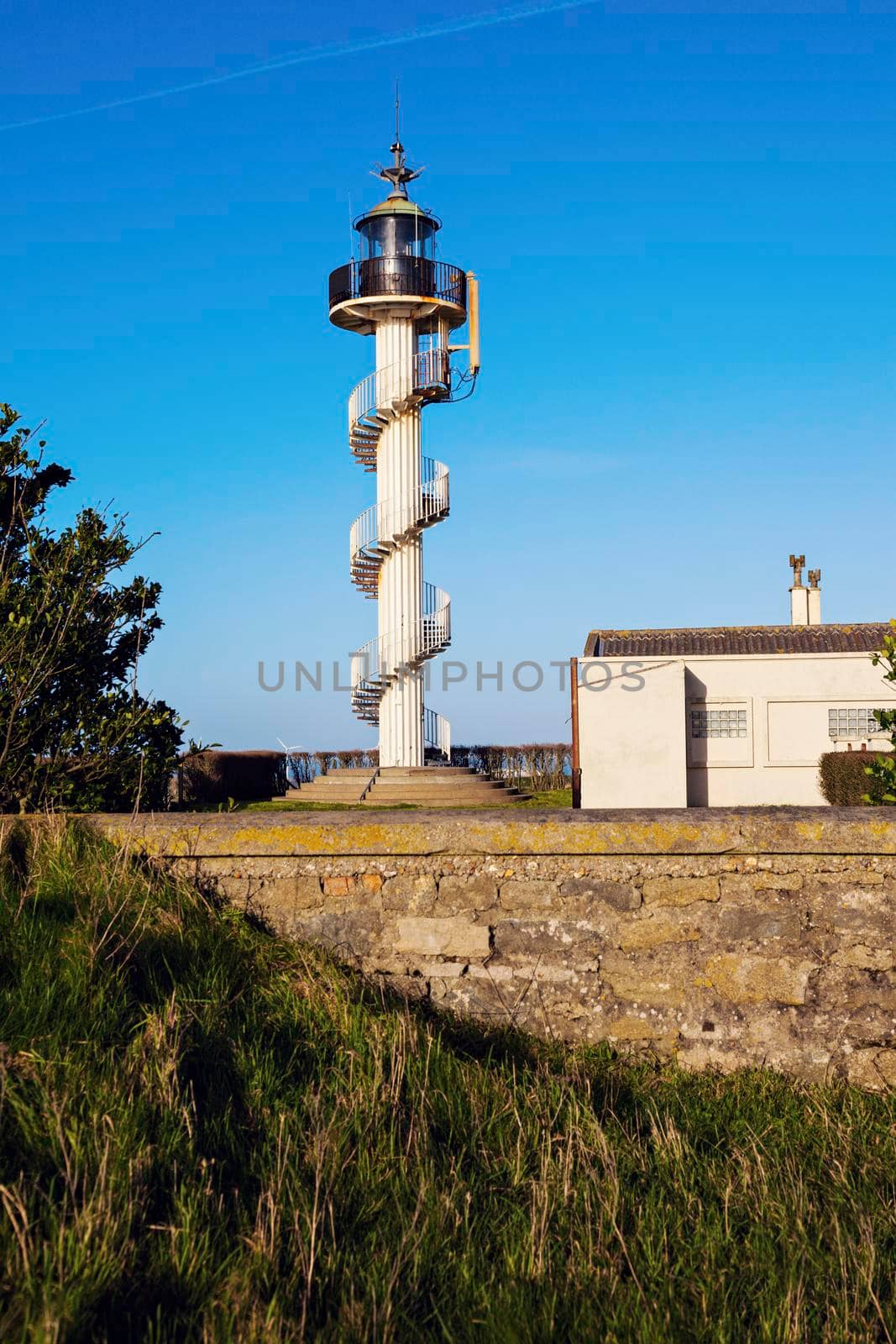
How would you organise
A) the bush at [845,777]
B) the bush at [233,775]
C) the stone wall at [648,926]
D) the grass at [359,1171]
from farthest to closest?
the bush at [233,775] < the bush at [845,777] < the stone wall at [648,926] < the grass at [359,1171]

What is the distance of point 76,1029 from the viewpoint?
3844 mm

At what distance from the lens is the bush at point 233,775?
23297 mm

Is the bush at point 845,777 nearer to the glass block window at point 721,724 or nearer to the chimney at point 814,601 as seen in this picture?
the glass block window at point 721,724

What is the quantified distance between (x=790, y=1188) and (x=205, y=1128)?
189 centimetres

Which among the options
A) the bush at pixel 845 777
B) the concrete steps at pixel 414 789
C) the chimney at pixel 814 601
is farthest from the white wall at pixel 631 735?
the chimney at pixel 814 601

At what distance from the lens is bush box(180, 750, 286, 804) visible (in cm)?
2330

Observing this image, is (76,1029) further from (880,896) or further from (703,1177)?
(880,896)

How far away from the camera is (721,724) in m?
22.5

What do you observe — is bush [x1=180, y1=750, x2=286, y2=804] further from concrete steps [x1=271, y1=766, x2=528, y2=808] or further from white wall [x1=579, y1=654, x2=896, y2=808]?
white wall [x1=579, y1=654, x2=896, y2=808]

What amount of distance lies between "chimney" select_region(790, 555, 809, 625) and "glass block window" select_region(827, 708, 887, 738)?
368cm

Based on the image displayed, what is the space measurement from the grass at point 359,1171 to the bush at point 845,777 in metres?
14.6

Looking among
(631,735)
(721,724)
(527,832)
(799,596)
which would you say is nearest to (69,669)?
(527,832)

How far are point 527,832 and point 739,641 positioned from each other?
63.1 feet

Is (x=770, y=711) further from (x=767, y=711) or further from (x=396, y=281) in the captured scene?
(x=396, y=281)
